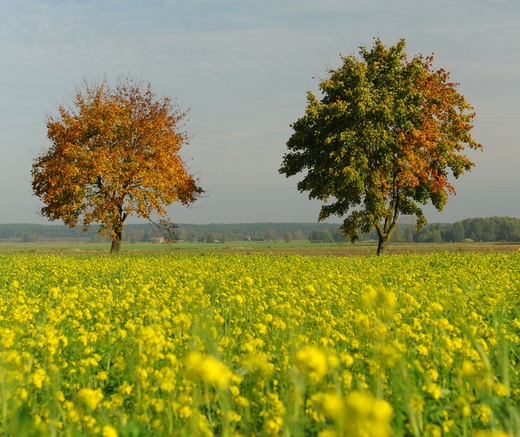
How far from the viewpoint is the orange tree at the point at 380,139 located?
3362 cm

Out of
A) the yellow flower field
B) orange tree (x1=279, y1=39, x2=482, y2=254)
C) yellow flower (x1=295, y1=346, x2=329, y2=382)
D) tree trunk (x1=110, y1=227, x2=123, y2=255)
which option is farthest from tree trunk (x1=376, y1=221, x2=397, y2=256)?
yellow flower (x1=295, y1=346, x2=329, y2=382)

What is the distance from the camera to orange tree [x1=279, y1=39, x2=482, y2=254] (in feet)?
110

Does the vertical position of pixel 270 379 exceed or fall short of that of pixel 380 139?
it falls short

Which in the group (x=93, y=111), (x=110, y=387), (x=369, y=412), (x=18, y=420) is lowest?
(x=110, y=387)

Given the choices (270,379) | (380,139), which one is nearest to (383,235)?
(380,139)

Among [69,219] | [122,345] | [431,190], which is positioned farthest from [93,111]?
[122,345]

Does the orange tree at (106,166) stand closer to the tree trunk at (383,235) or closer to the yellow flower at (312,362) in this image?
the tree trunk at (383,235)

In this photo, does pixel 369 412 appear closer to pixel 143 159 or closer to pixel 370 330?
pixel 370 330

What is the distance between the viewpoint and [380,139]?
33.6 metres

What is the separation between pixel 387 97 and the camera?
112 ft

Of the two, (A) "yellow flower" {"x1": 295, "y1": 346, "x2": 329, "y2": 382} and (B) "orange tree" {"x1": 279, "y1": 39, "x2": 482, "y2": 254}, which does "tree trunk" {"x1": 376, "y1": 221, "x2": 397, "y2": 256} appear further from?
(A) "yellow flower" {"x1": 295, "y1": 346, "x2": 329, "y2": 382}

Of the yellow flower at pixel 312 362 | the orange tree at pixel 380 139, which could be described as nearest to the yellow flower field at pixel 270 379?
the yellow flower at pixel 312 362

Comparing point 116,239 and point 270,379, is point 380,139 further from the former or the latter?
point 270,379

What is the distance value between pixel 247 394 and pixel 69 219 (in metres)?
33.2
